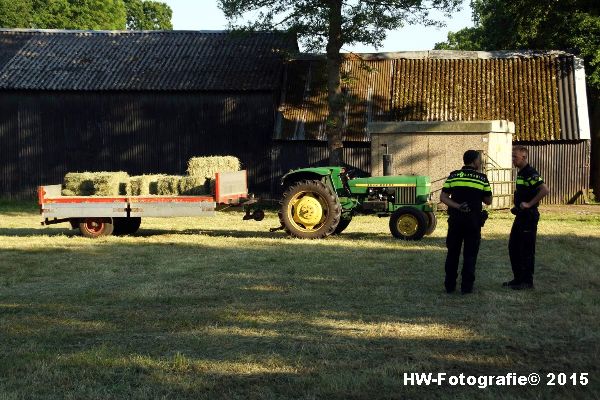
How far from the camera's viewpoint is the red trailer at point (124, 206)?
706 inches

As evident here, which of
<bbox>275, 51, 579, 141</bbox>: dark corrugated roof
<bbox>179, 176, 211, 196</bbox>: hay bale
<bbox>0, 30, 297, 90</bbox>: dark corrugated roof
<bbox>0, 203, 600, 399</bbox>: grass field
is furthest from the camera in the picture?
<bbox>0, 30, 297, 90</bbox>: dark corrugated roof

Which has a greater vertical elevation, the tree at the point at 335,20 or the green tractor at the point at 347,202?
the tree at the point at 335,20

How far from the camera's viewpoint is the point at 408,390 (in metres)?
6.75

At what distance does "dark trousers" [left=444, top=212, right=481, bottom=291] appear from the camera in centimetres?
1120

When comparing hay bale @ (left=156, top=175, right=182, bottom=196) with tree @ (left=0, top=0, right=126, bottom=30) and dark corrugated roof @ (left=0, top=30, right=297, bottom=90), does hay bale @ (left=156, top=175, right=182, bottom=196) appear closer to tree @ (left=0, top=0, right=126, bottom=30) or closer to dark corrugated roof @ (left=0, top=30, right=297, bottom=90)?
dark corrugated roof @ (left=0, top=30, right=297, bottom=90)

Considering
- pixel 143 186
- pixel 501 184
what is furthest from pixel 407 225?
pixel 501 184

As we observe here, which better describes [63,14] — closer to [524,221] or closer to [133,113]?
[133,113]

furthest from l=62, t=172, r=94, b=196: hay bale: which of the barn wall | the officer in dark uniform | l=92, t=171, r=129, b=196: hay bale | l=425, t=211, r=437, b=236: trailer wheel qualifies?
the barn wall

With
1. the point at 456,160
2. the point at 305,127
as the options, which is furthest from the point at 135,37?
the point at 456,160

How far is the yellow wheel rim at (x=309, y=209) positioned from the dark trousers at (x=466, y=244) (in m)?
6.70

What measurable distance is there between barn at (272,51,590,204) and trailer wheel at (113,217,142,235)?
12.2 metres

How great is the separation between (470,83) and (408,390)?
26.2 metres

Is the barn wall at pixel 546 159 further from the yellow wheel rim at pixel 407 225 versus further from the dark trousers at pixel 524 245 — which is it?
the dark trousers at pixel 524 245

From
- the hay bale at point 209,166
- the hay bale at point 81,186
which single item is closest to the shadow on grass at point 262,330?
the hay bale at point 81,186
